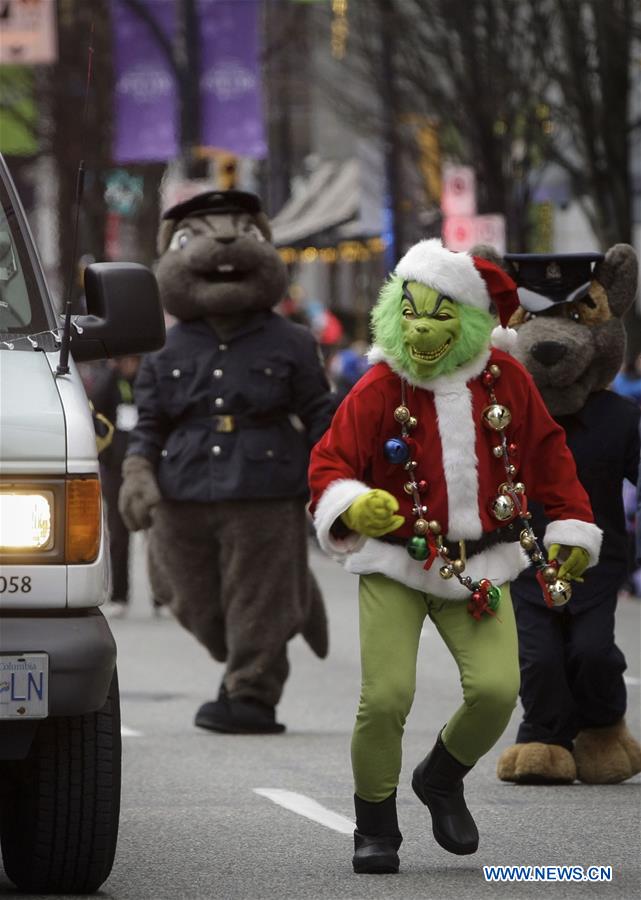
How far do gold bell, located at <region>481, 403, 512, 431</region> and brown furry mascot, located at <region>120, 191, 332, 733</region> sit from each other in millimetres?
3139

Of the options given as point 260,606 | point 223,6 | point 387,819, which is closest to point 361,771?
point 387,819

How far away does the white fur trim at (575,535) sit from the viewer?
7.16m

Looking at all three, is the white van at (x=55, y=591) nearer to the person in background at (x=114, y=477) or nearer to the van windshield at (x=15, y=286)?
the van windshield at (x=15, y=286)

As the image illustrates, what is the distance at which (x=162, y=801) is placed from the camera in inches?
334

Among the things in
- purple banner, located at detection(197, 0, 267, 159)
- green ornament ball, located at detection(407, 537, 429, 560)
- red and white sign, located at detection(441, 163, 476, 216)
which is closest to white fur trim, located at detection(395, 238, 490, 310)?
green ornament ball, located at detection(407, 537, 429, 560)

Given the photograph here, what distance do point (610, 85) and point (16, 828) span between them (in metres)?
17.5

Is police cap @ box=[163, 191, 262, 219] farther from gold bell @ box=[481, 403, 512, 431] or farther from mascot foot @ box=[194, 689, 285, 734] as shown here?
gold bell @ box=[481, 403, 512, 431]

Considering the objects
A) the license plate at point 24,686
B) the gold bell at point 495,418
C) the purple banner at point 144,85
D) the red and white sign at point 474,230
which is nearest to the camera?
the license plate at point 24,686

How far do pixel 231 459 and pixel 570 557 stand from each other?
10.7 ft

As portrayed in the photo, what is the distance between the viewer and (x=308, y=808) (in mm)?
8312

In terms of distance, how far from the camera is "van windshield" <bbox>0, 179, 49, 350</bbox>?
677cm

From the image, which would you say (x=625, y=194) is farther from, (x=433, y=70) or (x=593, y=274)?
(x=593, y=274)

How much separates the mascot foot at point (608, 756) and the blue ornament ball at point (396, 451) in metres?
2.30

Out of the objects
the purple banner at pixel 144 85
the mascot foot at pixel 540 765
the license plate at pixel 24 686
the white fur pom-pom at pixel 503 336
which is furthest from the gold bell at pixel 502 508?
the purple banner at pixel 144 85
